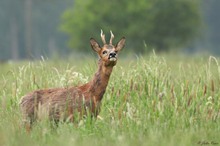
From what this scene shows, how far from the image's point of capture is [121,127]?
7844mm

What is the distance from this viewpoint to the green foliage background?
53.0m

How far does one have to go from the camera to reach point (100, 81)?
28.1 ft

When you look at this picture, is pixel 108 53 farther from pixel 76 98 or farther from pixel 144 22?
pixel 144 22

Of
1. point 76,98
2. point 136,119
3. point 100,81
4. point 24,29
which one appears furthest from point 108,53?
point 24,29

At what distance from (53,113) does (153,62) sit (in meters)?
2.83

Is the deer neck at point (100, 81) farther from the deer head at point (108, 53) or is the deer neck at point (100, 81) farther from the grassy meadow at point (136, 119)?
the grassy meadow at point (136, 119)

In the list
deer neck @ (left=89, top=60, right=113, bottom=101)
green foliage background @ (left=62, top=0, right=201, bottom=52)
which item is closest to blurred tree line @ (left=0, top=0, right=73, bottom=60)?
green foliage background @ (left=62, top=0, right=201, bottom=52)

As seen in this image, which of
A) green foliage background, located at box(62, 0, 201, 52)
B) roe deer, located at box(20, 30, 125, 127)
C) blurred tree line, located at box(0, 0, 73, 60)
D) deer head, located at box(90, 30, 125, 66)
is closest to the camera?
deer head, located at box(90, 30, 125, 66)

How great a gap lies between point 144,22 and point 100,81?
4525 centimetres

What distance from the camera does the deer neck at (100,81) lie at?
8.46m

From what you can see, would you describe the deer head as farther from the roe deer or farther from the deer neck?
the deer neck

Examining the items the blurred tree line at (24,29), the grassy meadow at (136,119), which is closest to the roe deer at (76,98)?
the grassy meadow at (136,119)

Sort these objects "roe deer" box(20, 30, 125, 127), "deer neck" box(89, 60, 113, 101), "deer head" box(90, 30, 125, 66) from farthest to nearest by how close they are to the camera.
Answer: "deer neck" box(89, 60, 113, 101) → "roe deer" box(20, 30, 125, 127) → "deer head" box(90, 30, 125, 66)

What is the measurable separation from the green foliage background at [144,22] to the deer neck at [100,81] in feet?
143
